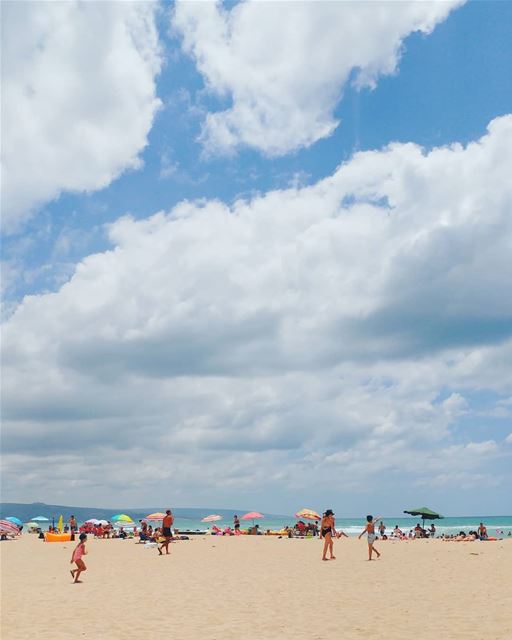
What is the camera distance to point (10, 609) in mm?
13898

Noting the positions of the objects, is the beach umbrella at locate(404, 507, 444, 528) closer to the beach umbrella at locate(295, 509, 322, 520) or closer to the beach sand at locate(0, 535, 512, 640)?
the beach umbrella at locate(295, 509, 322, 520)

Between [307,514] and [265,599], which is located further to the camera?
[307,514]

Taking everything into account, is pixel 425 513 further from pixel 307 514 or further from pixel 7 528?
pixel 7 528

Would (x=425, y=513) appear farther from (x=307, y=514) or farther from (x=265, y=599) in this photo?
(x=265, y=599)

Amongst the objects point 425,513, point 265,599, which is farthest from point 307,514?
point 265,599

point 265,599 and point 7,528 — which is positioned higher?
point 265,599

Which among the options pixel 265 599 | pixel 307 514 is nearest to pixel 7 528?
pixel 307 514

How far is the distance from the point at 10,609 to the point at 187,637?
5583 millimetres

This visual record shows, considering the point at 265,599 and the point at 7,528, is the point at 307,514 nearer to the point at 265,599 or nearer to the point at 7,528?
the point at 7,528

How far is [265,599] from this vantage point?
1481 cm

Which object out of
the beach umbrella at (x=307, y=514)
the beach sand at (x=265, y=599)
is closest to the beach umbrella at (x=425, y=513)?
the beach umbrella at (x=307, y=514)

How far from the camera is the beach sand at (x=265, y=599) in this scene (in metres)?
11.1

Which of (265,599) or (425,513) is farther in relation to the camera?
(425,513)

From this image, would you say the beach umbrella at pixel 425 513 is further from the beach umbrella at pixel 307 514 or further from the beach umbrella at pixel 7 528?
the beach umbrella at pixel 7 528
